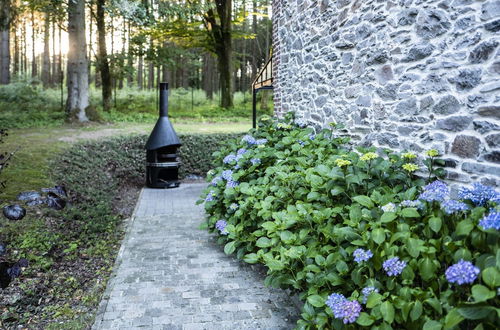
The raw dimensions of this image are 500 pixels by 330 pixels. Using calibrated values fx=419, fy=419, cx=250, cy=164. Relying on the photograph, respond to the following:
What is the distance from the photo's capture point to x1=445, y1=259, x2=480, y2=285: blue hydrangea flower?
180 centimetres

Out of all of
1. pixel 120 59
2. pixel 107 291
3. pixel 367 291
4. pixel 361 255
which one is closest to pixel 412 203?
pixel 361 255

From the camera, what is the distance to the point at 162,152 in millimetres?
7945

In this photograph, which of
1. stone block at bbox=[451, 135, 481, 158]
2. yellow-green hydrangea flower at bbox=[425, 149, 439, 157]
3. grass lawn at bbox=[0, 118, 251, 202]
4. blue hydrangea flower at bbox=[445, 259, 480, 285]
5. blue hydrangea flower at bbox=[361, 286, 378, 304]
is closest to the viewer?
blue hydrangea flower at bbox=[445, 259, 480, 285]

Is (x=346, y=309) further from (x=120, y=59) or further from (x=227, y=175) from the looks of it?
(x=120, y=59)

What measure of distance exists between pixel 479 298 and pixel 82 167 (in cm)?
665

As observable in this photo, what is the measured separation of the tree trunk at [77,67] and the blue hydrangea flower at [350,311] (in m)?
11.4

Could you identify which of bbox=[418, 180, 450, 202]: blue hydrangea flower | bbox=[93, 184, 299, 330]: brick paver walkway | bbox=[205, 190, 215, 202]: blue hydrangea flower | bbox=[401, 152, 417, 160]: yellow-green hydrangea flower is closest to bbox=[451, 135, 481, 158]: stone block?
bbox=[401, 152, 417, 160]: yellow-green hydrangea flower

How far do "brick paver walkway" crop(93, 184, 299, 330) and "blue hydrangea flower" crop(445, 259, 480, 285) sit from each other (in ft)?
4.66

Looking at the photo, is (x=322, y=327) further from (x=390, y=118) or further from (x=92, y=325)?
(x=390, y=118)

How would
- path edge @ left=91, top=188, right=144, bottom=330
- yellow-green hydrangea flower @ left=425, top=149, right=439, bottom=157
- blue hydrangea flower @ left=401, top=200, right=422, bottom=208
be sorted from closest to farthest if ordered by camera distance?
blue hydrangea flower @ left=401, top=200, right=422, bottom=208
path edge @ left=91, top=188, right=144, bottom=330
yellow-green hydrangea flower @ left=425, top=149, right=439, bottom=157

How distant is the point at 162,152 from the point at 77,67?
5.74 m

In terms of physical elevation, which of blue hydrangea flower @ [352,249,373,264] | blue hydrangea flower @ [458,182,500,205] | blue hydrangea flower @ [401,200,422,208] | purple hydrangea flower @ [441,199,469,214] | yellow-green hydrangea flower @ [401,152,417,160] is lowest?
blue hydrangea flower @ [352,249,373,264]

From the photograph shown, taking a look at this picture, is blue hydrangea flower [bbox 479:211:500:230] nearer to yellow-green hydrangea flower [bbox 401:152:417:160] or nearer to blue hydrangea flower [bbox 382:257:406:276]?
blue hydrangea flower [bbox 382:257:406:276]

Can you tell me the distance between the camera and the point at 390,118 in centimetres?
414
